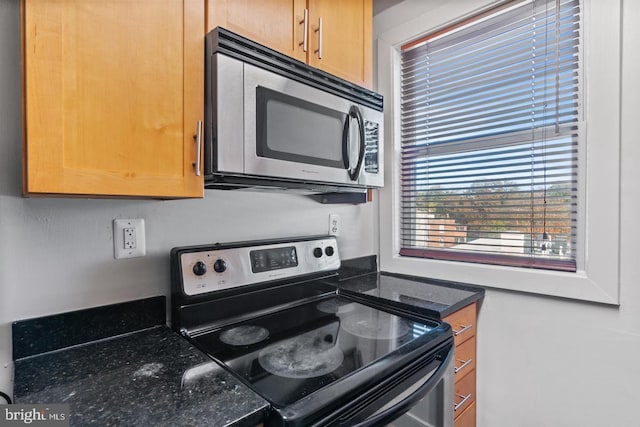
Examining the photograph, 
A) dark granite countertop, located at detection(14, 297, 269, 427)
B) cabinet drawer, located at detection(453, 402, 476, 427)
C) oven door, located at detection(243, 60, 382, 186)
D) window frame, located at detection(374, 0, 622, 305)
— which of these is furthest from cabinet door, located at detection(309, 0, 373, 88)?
Result: cabinet drawer, located at detection(453, 402, 476, 427)

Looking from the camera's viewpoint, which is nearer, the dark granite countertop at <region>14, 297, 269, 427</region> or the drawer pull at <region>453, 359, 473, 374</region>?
the dark granite countertop at <region>14, 297, 269, 427</region>

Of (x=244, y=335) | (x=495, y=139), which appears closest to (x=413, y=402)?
(x=244, y=335)

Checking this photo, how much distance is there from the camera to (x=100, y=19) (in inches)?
27.4

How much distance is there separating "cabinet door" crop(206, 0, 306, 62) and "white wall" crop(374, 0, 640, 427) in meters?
0.88

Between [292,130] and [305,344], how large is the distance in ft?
2.24

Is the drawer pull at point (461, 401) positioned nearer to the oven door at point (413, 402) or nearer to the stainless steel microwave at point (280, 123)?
the oven door at point (413, 402)

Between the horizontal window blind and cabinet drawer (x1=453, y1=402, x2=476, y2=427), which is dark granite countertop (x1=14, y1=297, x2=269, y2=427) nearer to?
cabinet drawer (x1=453, y1=402, x2=476, y2=427)

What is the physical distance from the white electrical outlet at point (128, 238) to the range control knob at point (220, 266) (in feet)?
0.74

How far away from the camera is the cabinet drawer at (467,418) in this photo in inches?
52.3

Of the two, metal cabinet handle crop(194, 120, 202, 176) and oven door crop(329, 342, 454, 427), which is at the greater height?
metal cabinet handle crop(194, 120, 202, 176)

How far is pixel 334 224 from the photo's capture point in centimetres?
162

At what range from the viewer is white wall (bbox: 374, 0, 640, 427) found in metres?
1.07

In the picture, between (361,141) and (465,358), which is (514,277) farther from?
(361,141)
